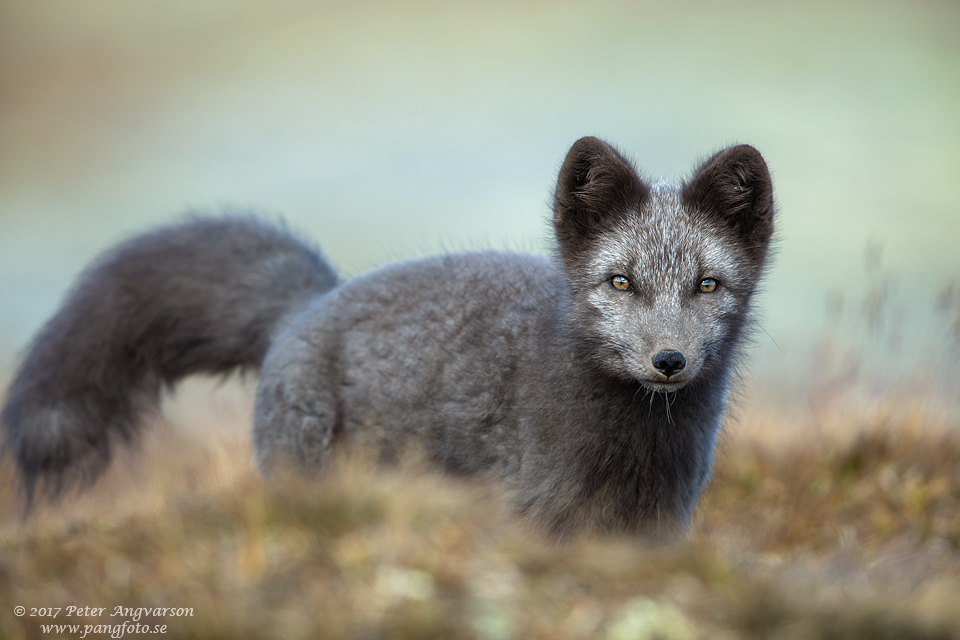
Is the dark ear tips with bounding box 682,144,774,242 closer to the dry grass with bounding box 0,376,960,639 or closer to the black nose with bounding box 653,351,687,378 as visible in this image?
the black nose with bounding box 653,351,687,378

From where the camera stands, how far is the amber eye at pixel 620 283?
156 inches

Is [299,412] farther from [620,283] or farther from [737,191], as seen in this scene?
[737,191]

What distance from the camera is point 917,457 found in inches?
244

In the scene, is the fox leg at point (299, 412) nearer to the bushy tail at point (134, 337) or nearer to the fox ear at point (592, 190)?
the bushy tail at point (134, 337)

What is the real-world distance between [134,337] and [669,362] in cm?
350

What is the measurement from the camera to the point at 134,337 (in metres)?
5.29

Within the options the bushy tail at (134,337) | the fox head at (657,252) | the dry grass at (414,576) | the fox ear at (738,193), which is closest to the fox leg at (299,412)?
the bushy tail at (134,337)

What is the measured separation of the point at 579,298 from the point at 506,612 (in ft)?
5.88

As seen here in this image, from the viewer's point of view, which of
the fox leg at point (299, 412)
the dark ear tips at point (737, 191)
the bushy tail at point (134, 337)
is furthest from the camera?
the bushy tail at point (134, 337)

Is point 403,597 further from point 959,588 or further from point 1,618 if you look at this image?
point 959,588

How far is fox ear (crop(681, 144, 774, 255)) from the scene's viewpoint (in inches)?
161

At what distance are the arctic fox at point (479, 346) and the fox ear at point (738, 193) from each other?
0.01m

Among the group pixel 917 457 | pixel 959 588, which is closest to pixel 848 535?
pixel 917 457

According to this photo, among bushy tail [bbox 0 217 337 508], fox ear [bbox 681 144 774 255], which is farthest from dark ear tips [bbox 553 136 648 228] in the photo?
bushy tail [bbox 0 217 337 508]
